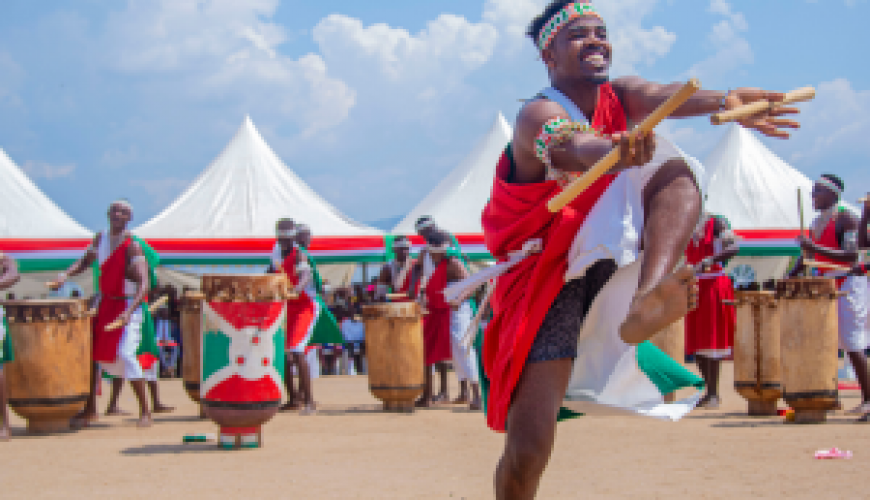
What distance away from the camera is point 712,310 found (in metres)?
8.36

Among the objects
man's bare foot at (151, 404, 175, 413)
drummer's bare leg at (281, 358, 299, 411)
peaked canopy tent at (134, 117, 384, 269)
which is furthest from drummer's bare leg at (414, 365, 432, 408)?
peaked canopy tent at (134, 117, 384, 269)

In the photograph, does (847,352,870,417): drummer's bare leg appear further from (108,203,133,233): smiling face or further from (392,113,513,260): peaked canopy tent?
(392,113,513,260): peaked canopy tent

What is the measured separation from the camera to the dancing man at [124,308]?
25.4 feet

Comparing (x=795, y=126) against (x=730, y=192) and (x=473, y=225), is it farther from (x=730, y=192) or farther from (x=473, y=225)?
(x=730, y=192)

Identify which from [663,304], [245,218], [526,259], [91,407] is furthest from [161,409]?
[663,304]

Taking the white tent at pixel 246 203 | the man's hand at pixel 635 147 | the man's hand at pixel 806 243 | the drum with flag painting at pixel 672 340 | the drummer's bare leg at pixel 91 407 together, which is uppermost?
the white tent at pixel 246 203

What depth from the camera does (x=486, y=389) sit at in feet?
10.2

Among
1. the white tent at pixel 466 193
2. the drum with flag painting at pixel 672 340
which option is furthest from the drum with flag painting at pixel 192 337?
the white tent at pixel 466 193

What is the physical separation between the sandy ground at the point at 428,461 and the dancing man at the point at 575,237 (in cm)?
191

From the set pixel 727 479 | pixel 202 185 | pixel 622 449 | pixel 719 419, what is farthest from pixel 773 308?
pixel 202 185

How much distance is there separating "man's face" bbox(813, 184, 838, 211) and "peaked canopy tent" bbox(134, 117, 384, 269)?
9144mm

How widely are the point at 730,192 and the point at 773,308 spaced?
1154cm

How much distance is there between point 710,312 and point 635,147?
21.6 feet

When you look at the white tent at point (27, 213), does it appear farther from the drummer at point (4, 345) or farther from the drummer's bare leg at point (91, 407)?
the drummer at point (4, 345)
